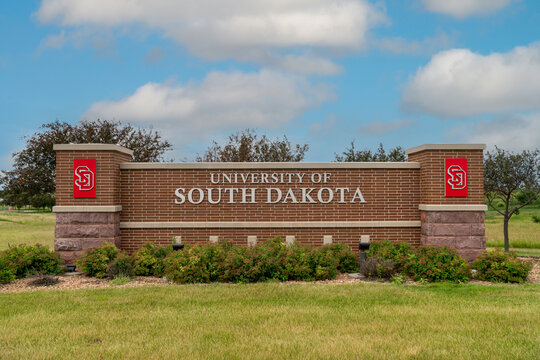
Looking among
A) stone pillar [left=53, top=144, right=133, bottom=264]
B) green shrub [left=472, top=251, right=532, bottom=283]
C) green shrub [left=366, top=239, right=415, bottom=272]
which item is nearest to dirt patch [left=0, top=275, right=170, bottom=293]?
stone pillar [left=53, top=144, right=133, bottom=264]

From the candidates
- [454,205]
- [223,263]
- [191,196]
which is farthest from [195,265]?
[454,205]

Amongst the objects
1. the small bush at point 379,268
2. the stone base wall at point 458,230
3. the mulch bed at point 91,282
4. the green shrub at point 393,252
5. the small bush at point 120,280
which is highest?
the stone base wall at point 458,230

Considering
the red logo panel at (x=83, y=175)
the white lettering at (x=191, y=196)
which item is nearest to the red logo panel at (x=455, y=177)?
the white lettering at (x=191, y=196)

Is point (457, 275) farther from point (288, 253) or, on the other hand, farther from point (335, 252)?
point (288, 253)

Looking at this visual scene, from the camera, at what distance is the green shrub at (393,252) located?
1209 cm

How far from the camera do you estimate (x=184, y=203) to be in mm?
14430

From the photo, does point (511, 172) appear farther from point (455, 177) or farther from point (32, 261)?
point (32, 261)

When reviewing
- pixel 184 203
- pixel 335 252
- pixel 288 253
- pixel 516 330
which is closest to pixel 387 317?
pixel 516 330

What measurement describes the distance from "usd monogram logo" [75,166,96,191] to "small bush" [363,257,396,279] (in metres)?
7.57

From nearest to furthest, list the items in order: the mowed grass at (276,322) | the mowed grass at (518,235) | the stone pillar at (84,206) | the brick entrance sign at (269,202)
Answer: the mowed grass at (276,322), the stone pillar at (84,206), the brick entrance sign at (269,202), the mowed grass at (518,235)

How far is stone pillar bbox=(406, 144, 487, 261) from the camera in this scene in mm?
13766

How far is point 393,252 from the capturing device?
503 inches

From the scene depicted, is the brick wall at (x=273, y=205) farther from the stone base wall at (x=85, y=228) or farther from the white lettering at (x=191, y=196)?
the stone base wall at (x=85, y=228)

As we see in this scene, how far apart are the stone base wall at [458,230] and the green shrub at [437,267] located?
183 cm
